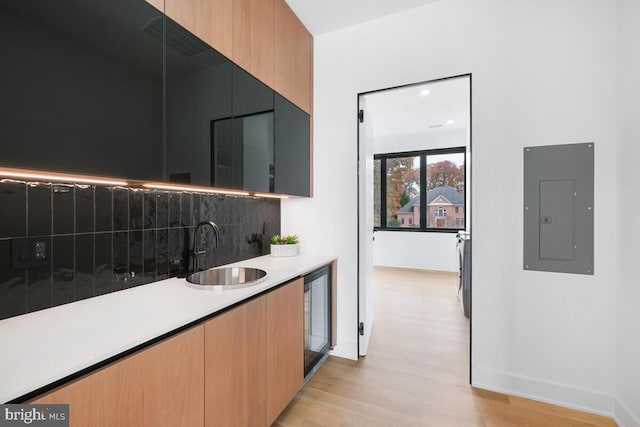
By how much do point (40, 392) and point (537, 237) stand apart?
8.54ft

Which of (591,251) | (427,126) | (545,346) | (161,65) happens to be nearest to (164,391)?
(161,65)

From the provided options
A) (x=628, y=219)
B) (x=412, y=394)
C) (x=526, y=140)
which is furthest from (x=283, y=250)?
(x=628, y=219)

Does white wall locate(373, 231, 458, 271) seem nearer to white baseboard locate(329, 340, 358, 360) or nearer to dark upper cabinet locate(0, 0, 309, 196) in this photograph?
white baseboard locate(329, 340, 358, 360)

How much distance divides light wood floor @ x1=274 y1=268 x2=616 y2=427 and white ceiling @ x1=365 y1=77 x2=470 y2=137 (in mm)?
2413

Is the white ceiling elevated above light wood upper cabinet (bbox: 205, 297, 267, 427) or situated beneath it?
elevated above

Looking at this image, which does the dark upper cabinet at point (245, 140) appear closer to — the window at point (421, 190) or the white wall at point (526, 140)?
the white wall at point (526, 140)

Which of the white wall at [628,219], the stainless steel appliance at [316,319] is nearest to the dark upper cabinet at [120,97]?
the stainless steel appliance at [316,319]

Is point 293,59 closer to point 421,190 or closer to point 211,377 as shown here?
point 211,377

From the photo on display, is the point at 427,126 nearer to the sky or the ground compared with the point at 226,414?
nearer to the sky

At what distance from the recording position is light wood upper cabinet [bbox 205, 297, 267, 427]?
1.16 meters

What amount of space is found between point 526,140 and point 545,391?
1.78 metres

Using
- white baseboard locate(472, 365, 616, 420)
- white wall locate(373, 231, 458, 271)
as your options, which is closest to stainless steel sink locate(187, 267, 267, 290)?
white baseboard locate(472, 365, 616, 420)

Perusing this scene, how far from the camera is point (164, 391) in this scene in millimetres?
965

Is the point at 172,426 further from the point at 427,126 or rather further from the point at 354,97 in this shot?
the point at 427,126
